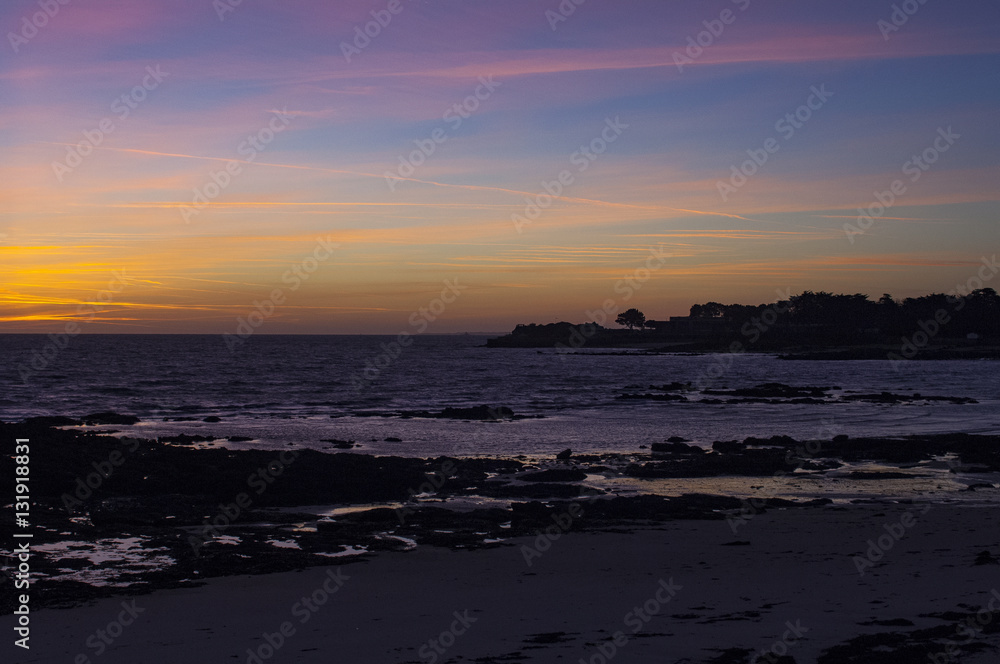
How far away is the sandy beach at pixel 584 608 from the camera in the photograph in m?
8.23

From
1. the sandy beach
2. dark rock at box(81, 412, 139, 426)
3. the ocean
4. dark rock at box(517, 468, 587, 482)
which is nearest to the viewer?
the sandy beach

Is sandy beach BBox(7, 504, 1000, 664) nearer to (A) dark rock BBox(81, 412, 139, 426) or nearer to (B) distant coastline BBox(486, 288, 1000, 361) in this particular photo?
(A) dark rock BBox(81, 412, 139, 426)

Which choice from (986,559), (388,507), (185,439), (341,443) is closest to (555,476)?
(388,507)

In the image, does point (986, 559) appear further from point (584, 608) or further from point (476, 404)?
point (476, 404)

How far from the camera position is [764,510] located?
16.2 metres

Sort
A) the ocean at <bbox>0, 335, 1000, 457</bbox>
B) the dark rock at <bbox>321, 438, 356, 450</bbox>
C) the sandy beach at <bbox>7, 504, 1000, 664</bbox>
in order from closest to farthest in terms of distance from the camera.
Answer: the sandy beach at <bbox>7, 504, 1000, 664</bbox> → the dark rock at <bbox>321, 438, 356, 450</bbox> → the ocean at <bbox>0, 335, 1000, 457</bbox>

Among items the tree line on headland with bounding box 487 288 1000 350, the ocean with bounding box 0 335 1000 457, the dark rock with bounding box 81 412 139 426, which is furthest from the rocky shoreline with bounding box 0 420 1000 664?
the tree line on headland with bounding box 487 288 1000 350

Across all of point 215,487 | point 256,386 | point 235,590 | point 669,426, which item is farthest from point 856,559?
point 256,386

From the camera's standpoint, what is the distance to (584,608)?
32.1ft

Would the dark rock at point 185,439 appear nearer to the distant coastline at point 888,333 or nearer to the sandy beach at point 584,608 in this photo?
the sandy beach at point 584,608

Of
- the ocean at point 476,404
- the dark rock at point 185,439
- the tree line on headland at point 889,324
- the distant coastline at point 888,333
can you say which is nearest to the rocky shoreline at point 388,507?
the dark rock at point 185,439

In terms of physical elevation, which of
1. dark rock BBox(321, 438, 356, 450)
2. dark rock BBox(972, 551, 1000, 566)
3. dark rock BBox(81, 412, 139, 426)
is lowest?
dark rock BBox(972, 551, 1000, 566)

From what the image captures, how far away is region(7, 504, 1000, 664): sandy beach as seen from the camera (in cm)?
823

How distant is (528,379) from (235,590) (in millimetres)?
65747
